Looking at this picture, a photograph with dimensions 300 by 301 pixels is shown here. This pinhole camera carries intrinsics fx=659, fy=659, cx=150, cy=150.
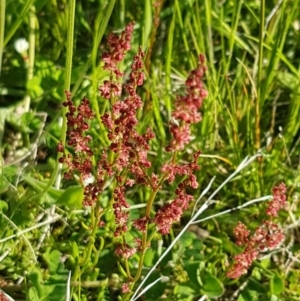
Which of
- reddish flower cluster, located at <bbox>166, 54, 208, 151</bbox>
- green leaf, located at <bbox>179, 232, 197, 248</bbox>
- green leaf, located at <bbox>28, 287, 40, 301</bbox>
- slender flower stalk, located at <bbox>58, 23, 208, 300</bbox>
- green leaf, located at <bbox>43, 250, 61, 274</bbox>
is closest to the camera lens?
reddish flower cluster, located at <bbox>166, 54, 208, 151</bbox>

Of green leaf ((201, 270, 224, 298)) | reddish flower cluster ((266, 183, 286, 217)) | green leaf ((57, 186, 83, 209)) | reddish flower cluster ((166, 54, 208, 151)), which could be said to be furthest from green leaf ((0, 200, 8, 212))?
reddish flower cluster ((166, 54, 208, 151))

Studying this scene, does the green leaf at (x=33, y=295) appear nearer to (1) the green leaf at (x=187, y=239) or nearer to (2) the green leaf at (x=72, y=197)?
(2) the green leaf at (x=72, y=197)

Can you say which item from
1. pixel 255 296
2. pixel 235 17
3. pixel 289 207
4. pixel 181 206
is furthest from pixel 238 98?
pixel 181 206

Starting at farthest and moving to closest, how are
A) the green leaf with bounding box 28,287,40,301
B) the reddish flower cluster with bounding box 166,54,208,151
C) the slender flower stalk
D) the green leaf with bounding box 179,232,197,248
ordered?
1. the green leaf with bounding box 179,232,197,248
2. the green leaf with bounding box 28,287,40,301
3. the slender flower stalk
4. the reddish flower cluster with bounding box 166,54,208,151

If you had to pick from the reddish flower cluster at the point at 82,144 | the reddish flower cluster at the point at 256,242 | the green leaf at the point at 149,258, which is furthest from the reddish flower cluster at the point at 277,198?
the reddish flower cluster at the point at 82,144

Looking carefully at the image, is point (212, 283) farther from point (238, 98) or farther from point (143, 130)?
point (238, 98)

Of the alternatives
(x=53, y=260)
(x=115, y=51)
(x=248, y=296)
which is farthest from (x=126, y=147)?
(x=248, y=296)

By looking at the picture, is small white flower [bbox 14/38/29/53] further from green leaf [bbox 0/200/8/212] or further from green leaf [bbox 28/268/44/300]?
green leaf [bbox 28/268/44/300]
